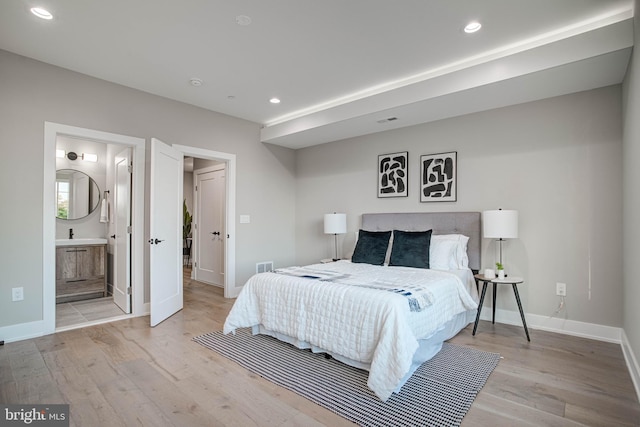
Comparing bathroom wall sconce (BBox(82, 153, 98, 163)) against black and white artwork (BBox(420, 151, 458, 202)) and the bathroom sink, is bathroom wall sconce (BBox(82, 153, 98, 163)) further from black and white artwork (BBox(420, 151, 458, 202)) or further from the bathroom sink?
black and white artwork (BBox(420, 151, 458, 202))

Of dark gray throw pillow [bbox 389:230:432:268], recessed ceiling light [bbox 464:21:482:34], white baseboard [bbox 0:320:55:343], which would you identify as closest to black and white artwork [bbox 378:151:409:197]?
dark gray throw pillow [bbox 389:230:432:268]

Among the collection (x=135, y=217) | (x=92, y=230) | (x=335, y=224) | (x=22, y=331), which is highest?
(x=135, y=217)

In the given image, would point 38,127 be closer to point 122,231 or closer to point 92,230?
point 122,231

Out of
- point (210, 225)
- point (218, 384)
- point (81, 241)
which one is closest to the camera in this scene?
point (218, 384)

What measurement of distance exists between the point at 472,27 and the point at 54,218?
433cm

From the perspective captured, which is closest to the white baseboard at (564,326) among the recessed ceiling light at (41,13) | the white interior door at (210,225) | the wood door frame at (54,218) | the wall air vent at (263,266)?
the wall air vent at (263,266)

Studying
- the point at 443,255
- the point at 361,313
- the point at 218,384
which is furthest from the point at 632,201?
the point at 218,384

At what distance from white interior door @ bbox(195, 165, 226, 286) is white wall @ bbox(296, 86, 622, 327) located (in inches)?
130

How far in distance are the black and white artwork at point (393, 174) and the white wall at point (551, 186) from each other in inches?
4.0

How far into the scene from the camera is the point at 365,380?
7.77ft

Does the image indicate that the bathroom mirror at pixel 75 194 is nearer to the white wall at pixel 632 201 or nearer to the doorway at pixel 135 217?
the doorway at pixel 135 217

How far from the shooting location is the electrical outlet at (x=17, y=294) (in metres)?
3.13

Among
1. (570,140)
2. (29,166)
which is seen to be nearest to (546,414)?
(570,140)

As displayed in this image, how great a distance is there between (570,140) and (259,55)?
10.6ft
